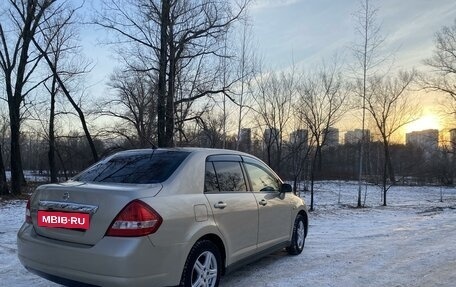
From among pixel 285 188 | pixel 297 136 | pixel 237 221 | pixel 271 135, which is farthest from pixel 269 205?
pixel 297 136

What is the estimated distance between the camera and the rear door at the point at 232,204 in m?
4.84

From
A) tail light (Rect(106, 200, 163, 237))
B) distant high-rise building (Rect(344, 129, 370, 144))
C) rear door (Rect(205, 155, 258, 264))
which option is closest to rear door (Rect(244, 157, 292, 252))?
rear door (Rect(205, 155, 258, 264))

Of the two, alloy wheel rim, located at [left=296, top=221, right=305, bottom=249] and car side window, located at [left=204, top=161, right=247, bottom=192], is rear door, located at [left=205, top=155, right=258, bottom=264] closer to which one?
car side window, located at [left=204, top=161, right=247, bottom=192]

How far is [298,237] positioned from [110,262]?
3.97 m

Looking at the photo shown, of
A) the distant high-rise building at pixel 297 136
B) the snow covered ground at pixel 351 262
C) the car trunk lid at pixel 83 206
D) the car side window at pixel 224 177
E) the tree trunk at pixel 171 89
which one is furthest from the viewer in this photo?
the distant high-rise building at pixel 297 136

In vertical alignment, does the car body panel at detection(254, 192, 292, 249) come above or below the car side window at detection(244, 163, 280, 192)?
below

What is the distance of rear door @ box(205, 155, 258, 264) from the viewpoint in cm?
484

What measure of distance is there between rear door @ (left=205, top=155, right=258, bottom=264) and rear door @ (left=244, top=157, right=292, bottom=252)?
19 cm

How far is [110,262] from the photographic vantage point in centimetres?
373

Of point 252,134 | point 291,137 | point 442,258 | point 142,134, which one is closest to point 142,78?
point 142,134

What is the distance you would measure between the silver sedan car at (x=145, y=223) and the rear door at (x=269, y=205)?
0.24 meters

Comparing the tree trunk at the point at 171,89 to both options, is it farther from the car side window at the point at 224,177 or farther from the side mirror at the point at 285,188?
the car side window at the point at 224,177

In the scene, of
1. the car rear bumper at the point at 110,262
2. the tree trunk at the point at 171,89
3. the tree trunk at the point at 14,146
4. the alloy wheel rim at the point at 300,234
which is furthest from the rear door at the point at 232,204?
the tree trunk at the point at 14,146

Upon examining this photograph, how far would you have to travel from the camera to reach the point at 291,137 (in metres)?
25.2
